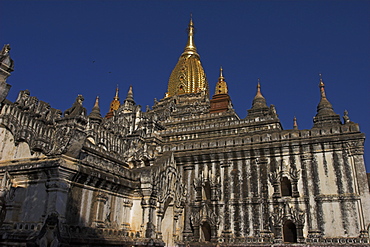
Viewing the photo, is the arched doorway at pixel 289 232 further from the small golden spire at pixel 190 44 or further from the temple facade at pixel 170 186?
the small golden spire at pixel 190 44

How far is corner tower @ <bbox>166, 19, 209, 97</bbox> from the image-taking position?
204 feet

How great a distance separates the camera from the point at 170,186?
23.2 m

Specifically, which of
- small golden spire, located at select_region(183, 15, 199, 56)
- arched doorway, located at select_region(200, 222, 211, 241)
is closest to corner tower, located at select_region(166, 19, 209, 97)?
small golden spire, located at select_region(183, 15, 199, 56)

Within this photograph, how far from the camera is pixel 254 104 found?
136ft

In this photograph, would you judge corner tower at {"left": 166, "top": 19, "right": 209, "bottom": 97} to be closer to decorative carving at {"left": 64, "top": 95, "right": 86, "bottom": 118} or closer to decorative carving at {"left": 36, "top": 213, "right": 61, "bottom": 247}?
decorative carving at {"left": 64, "top": 95, "right": 86, "bottom": 118}

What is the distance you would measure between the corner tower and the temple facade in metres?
32.4

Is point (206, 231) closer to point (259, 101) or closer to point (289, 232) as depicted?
point (289, 232)

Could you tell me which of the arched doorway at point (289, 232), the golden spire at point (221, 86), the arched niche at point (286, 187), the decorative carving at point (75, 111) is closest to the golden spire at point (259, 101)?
the golden spire at point (221, 86)

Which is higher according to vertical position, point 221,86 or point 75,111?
point 221,86

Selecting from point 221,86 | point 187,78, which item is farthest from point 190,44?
point 221,86

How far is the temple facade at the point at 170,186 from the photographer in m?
14.6

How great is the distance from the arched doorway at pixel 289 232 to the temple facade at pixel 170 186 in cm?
7

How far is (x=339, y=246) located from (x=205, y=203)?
9.27 m

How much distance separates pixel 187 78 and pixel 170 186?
138 ft
